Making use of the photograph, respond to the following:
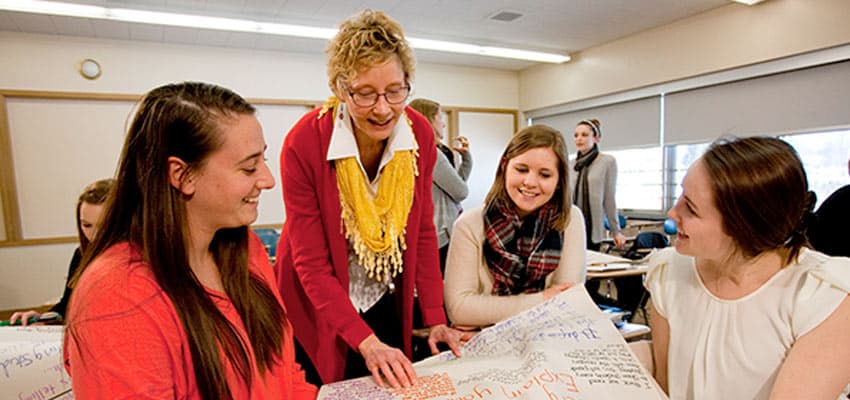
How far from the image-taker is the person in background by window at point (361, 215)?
42.5 inches

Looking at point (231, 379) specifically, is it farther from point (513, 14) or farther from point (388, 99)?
point (513, 14)

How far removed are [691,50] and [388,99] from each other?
4.25 metres

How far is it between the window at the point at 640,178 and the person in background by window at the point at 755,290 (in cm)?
431

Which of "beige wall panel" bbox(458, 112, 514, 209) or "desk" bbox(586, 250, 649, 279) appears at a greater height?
"beige wall panel" bbox(458, 112, 514, 209)

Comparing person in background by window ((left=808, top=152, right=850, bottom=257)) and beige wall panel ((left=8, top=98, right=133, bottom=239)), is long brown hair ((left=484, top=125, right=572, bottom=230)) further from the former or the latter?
beige wall panel ((left=8, top=98, right=133, bottom=239))

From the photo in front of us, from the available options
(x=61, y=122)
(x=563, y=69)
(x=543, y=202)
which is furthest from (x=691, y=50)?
(x=61, y=122)

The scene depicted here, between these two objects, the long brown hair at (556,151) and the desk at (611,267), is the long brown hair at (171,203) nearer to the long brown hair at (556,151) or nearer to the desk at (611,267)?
the long brown hair at (556,151)

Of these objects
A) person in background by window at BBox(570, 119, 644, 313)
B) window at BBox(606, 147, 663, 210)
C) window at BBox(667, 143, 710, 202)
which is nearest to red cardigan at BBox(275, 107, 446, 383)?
person in background by window at BBox(570, 119, 644, 313)

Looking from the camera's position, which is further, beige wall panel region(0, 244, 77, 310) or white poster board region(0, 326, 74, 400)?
beige wall panel region(0, 244, 77, 310)

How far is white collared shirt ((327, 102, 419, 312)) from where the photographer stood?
1209 millimetres

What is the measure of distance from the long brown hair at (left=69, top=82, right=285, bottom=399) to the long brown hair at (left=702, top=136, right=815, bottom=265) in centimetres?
100

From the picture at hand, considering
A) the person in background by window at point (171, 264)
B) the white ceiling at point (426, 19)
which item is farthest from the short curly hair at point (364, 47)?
the white ceiling at point (426, 19)

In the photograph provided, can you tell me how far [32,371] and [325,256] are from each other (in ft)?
3.05

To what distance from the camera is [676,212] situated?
3.45ft
